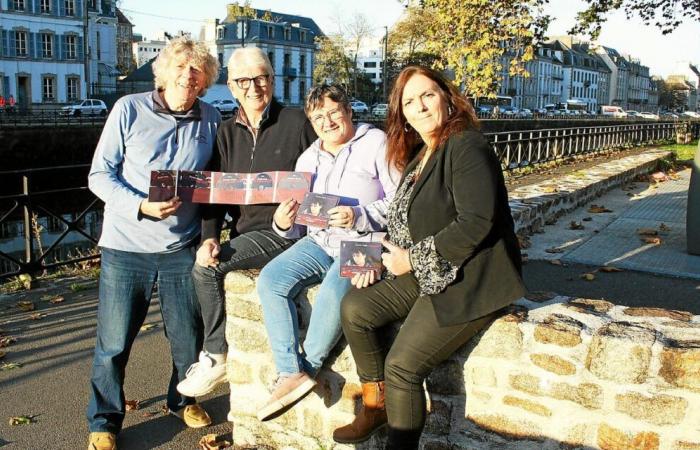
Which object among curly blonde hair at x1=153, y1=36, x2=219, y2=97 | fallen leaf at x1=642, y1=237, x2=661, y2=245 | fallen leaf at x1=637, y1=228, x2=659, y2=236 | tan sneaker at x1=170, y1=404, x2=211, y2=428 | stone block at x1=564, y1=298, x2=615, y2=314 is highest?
curly blonde hair at x1=153, y1=36, x2=219, y2=97

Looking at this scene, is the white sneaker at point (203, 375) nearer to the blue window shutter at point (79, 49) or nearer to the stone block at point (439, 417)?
the stone block at point (439, 417)

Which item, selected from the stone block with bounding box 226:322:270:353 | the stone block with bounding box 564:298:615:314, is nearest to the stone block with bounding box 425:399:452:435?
the stone block with bounding box 564:298:615:314

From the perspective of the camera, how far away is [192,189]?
3631mm

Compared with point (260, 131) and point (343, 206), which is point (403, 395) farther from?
point (260, 131)

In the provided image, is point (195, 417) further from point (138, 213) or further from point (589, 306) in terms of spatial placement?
point (589, 306)

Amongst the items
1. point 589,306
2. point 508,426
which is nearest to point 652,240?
point 589,306

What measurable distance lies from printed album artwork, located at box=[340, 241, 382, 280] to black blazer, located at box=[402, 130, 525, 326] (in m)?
0.31

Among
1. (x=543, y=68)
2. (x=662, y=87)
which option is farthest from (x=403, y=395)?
(x=662, y=87)

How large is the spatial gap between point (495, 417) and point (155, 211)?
1939 mm

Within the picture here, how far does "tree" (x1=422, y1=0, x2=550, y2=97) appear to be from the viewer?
541 inches

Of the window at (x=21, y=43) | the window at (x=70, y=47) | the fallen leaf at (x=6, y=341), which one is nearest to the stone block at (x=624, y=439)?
the fallen leaf at (x=6, y=341)

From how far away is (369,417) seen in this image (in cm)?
321

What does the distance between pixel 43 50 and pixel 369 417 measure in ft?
188

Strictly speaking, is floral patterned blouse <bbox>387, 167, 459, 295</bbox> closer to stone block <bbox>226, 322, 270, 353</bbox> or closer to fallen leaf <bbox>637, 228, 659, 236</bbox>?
stone block <bbox>226, 322, 270, 353</bbox>
